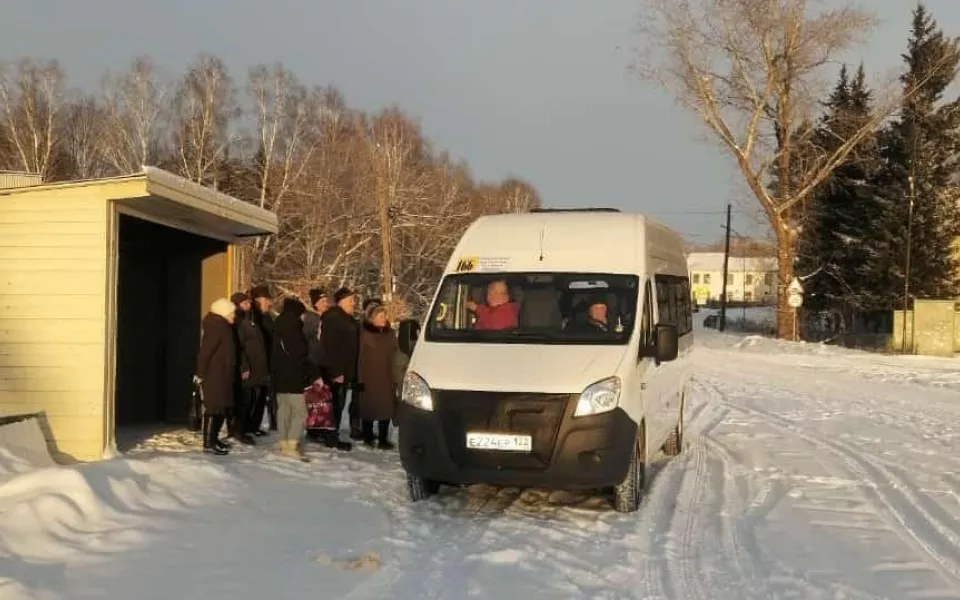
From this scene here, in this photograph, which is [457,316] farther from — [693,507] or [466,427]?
[693,507]

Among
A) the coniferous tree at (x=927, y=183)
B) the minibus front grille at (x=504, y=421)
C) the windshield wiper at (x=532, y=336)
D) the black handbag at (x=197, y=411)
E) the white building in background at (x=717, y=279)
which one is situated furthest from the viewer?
the white building in background at (x=717, y=279)

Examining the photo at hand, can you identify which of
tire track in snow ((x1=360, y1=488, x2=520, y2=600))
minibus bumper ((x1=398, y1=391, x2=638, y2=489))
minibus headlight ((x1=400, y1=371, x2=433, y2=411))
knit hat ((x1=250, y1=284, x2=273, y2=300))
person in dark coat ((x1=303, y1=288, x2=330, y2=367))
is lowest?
tire track in snow ((x1=360, y1=488, x2=520, y2=600))

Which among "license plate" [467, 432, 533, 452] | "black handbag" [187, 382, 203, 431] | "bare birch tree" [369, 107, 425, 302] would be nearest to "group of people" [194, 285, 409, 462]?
"black handbag" [187, 382, 203, 431]

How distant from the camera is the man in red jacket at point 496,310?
25.8ft

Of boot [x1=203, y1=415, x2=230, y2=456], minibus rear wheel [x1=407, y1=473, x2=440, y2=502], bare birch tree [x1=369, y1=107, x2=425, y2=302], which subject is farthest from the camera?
bare birch tree [x1=369, y1=107, x2=425, y2=302]

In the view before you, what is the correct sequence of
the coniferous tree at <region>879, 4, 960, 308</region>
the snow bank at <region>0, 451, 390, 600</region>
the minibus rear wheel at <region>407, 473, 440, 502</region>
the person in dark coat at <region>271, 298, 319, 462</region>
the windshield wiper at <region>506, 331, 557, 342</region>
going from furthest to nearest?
the coniferous tree at <region>879, 4, 960, 308</region> → the person in dark coat at <region>271, 298, 319, 462</region> → the minibus rear wheel at <region>407, 473, 440, 502</region> → the windshield wiper at <region>506, 331, 557, 342</region> → the snow bank at <region>0, 451, 390, 600</region>

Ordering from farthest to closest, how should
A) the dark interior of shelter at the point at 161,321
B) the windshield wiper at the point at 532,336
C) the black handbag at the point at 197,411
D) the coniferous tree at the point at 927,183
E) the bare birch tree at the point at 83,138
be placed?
1. the bare birch tree at the point at 83,138
2. the coniferous tree at the point at 927,183
3. the dark interior of shelter at the point at 161,321
4. the black handbag at the point at 197,411
5. the windshield wiper at the point at 532,336

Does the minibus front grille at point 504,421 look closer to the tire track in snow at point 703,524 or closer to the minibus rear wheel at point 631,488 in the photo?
the minibus rear wheel at point 631,488

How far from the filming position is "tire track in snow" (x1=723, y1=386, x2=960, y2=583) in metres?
6.40

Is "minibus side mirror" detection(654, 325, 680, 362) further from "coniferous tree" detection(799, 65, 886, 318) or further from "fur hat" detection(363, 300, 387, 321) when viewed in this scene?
"coniferous tree" detection(799, 65, 886, 318)

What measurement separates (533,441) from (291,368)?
350 centimetres

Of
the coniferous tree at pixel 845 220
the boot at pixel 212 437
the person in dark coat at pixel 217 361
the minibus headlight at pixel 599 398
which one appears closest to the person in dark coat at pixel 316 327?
the person in dark coat at pixel 217 361

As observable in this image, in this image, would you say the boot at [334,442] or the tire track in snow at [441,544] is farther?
the boot at [334,442]

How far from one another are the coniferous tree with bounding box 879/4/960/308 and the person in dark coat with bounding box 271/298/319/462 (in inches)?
1335
